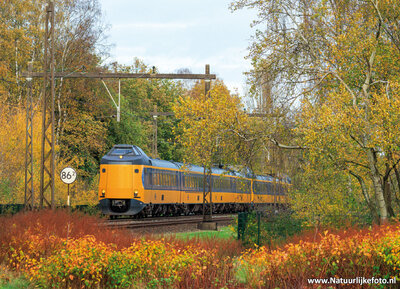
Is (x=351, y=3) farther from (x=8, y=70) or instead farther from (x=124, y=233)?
(x=8, y=70)

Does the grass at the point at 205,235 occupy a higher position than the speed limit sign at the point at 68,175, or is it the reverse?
the speed limit sign at the point at 68,175

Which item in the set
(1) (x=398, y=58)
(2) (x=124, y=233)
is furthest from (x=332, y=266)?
(1) (x=398, y=58)

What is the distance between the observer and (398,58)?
2103cm

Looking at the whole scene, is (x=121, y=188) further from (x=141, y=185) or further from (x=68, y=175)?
(x=68, y=175)

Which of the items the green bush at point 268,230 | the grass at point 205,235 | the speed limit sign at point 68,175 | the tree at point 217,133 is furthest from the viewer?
the speed limit sign at point 68,175

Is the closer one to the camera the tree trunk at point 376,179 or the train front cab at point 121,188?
the tree trunk at point 376,179

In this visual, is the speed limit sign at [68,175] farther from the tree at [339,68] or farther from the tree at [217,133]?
the tree at [339,68]

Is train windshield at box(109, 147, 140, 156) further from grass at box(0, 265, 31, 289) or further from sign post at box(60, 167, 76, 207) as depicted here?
grass at box(0, 265, 31, 289)

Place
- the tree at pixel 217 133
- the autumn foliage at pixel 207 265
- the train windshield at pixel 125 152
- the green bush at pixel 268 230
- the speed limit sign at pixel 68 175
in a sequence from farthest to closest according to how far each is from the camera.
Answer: the train windshield at pixel 125 152, the speed limit sign at pixel 68 175, the tree at pixel 217 133, the green bush at pixel 268 230, the autumn foliage at pixel 207 265

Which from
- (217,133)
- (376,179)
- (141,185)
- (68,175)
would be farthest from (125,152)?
(376,179)

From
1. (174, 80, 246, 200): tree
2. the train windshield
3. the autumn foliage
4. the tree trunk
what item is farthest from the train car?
the autumn foliage

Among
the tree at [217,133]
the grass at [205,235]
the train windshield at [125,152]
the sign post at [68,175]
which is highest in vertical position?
the tree at [217,133]

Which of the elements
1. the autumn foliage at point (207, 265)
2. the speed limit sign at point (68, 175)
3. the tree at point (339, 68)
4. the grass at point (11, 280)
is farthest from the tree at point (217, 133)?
the grass at point (11, 280)

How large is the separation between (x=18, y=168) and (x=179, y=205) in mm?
10470
